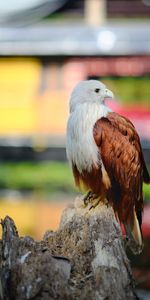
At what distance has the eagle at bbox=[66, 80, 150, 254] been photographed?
1.57 meters

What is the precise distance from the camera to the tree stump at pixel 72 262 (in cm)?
135

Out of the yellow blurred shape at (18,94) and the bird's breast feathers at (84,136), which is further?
the yellow blurred shape at (18,94)

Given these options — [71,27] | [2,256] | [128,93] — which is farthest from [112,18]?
[2,256]

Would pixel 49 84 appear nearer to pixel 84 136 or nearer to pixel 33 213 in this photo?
pixel 33 213

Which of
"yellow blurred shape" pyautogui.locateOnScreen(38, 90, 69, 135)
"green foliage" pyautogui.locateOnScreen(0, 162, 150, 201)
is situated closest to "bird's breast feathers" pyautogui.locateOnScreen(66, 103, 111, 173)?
"green foliage" pyautogui.locateOnScreen(0, 162, 150, 201)

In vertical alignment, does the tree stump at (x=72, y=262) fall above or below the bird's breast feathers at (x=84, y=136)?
below

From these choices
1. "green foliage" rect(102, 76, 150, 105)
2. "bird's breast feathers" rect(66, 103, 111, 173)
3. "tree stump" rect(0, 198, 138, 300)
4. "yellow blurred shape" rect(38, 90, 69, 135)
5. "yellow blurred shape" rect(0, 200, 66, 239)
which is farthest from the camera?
"yellow blurred shape" rect(38, 90, 69, 135)

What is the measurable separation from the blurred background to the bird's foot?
171cm

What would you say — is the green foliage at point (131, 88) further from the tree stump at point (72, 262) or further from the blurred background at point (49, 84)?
the tree stump at point (72, 262)

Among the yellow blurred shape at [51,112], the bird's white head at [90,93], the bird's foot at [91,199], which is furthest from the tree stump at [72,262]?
the yellow blurred shape at [51,112]

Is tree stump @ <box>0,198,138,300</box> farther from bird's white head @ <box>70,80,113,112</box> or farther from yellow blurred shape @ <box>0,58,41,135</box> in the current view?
yellow blurred shape @ <box>0,58,41,135</box>

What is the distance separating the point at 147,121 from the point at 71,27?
565 mm

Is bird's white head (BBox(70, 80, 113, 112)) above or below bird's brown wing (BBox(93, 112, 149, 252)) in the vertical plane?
above

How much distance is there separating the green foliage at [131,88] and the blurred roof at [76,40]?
115 millimetres
